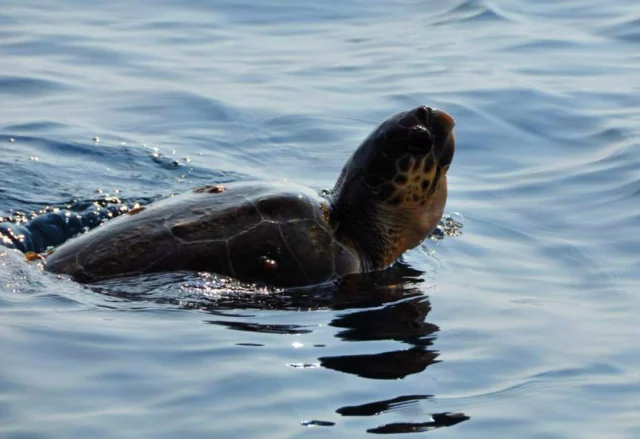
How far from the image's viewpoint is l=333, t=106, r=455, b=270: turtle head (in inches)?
277

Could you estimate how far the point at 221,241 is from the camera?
253 inches

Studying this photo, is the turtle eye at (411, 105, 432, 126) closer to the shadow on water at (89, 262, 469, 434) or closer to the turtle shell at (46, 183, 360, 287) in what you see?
the turtle shell at (46, 183, 360, 287)

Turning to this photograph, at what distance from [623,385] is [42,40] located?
9171 mm

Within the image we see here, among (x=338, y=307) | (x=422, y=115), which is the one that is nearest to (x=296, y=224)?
(x=338, y=307)

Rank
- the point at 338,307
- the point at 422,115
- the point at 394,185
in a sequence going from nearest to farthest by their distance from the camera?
the point at 338,307
the point at 422,115
the point at 394,185

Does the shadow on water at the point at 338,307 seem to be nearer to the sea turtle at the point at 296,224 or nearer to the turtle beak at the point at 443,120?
the sea turtle at the point at 296,224

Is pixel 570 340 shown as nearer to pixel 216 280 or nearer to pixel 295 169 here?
pixel 216 280

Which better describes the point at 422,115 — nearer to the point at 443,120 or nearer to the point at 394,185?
the point at 443,120

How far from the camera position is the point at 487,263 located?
7.47 m

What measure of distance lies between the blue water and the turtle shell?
0.14 meters

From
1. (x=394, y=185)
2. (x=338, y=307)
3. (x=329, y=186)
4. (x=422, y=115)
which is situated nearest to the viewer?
(x=338, y=307)

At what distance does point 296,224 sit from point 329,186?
2.19m

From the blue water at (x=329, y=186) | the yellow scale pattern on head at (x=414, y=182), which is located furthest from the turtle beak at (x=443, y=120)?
the blue water at (x=329, y=186)

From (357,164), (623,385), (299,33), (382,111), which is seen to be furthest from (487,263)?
(299,33)
